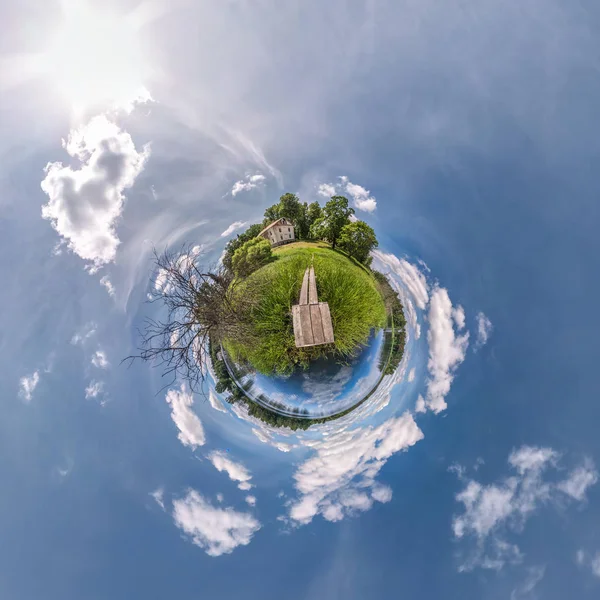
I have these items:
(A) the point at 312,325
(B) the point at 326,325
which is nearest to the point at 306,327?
(A) the point at 312,325

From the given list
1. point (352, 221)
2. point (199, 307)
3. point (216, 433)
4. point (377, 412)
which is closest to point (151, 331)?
point (199, 307)

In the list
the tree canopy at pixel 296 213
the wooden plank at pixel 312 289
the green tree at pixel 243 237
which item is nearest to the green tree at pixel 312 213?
the tree canopy at pixel 296 213

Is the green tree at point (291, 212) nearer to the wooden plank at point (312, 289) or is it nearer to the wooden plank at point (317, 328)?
the wooden plank at point (312, 289)

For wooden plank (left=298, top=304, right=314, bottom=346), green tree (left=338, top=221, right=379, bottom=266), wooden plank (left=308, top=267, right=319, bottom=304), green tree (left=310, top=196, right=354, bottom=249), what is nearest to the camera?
wooden plank (left=298, top=304, right=314, bottom=346)

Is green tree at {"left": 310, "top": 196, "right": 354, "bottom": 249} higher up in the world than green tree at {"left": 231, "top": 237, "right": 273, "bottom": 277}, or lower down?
higher up

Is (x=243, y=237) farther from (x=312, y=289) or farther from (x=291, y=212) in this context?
(x=312, y=289)

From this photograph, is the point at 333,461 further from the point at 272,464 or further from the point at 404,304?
the point at 404,304

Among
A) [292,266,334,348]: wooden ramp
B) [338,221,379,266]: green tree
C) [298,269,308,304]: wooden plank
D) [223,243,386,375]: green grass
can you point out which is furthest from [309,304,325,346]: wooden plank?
[338,221,379,266]: green tree

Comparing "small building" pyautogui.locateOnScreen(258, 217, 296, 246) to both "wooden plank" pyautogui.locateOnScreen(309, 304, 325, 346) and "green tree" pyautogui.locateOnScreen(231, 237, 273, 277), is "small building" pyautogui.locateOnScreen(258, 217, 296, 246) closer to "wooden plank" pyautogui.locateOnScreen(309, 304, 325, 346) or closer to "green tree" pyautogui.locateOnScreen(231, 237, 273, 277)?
"green tree" pyautogui.locateOnScreen(231, 237, 273, 277)
